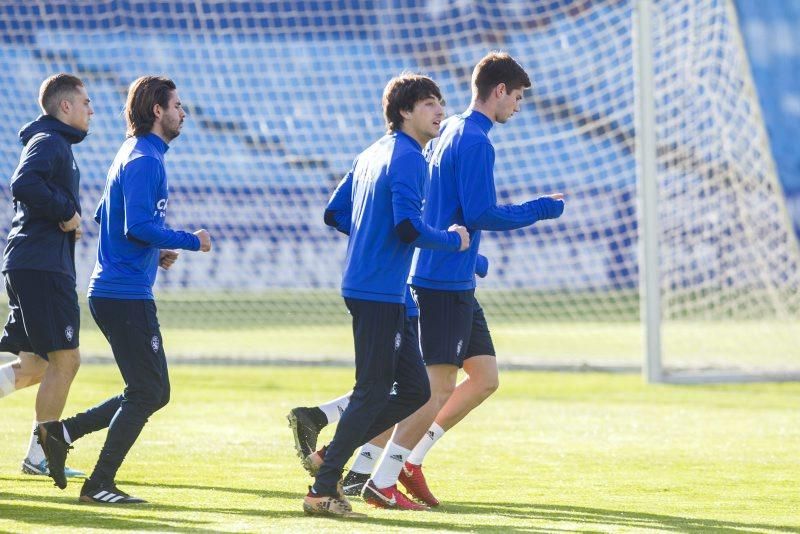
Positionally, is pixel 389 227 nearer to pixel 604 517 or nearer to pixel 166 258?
pixel 166 258

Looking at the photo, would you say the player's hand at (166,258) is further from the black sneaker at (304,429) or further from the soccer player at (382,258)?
the soccer player at (382,258)

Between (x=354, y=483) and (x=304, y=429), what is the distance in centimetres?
35

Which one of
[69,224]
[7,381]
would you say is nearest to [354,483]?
[69,224]

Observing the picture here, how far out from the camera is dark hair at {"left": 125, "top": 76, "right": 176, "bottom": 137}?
5.16 meters

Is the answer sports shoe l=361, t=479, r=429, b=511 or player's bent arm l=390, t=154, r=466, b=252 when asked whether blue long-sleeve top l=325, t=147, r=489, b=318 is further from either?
sports shoe l=361, t=479, r=429, b=511

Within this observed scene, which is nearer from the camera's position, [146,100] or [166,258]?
[146,100]

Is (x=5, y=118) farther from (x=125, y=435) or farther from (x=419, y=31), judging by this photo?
(x=125, y=435)

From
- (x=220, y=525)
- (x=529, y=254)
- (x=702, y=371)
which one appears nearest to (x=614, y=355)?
(x=702, y=371)

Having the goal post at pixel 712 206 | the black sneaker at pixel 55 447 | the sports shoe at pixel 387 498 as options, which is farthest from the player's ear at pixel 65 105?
the goal post at pixel 712 206

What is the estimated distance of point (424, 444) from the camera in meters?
5.52

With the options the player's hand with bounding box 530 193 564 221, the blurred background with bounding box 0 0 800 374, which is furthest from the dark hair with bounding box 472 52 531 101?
the blurred background with bounding box 0 0 800 374

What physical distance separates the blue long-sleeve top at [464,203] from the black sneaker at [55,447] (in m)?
1.53

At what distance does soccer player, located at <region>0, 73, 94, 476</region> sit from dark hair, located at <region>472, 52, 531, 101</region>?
1.74 meters

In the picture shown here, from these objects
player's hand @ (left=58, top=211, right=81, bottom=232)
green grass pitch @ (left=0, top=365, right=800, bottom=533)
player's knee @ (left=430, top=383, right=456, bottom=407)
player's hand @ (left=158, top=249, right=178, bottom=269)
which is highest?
player's hand @ (left=58, top=211, right=81, bottom=232)
